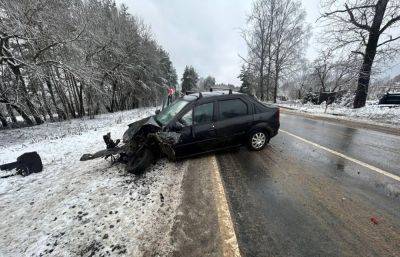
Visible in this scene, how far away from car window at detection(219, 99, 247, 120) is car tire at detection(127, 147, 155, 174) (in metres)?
2.11

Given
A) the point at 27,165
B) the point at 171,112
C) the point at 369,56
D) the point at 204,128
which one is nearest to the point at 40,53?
the point at 27,165

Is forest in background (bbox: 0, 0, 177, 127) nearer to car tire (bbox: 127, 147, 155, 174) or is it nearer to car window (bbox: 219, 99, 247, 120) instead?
car tire (bbox: 127, 147, 155, 174)

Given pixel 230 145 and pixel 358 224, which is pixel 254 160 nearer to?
pixel 230 145

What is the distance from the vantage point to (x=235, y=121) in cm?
686

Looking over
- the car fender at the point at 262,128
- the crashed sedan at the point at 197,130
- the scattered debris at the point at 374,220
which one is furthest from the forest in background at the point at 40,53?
the scattered debris at the point at 374,220

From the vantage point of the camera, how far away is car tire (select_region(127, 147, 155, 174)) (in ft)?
18.8

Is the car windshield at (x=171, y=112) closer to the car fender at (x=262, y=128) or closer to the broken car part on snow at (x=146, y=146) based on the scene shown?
the broken car part on snow at (x=146, y=146)

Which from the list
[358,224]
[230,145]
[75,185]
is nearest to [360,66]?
[230,145]

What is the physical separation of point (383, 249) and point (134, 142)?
16.5 feet

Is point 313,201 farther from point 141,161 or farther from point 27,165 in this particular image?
point 27,165

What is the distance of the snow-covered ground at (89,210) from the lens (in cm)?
346

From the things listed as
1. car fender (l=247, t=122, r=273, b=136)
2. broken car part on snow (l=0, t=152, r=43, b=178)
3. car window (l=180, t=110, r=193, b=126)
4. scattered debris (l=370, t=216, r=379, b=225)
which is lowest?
scattered debris (l=370, t=216, r=379, b=225)

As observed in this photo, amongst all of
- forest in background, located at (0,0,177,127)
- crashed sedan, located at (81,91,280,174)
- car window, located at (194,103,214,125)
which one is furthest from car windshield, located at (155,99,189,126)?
forest in background, located at (0,0,177,127)

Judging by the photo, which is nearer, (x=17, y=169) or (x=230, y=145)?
(x=17, y=169)
